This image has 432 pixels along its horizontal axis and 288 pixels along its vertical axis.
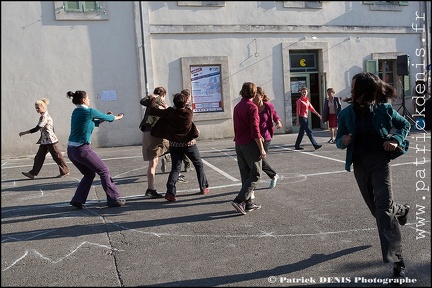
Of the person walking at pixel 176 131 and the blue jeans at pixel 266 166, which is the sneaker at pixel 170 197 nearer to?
the person walking at pixel 176 131

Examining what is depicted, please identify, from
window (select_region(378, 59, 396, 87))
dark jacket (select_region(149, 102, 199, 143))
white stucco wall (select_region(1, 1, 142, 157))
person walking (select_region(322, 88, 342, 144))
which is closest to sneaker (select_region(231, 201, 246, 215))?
dark jacket (select_region(149, 102, 199, 143))

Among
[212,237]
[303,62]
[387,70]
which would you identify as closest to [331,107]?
[303,62]

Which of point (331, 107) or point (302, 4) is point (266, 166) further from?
point (302, 4)

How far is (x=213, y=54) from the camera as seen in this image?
15117 mm

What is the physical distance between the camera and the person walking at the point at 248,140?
5.48 meters

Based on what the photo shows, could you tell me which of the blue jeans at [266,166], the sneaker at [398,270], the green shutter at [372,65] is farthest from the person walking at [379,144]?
the green shutter at [372,65]

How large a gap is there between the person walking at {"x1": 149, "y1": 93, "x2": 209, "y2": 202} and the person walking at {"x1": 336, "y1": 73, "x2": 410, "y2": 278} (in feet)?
9.48

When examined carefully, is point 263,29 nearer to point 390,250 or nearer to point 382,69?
point 382,69

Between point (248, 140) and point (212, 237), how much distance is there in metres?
1.45

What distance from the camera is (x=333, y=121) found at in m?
12.2

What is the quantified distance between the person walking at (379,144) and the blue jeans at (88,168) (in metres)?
3.50

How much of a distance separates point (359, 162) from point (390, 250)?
80 centimetres

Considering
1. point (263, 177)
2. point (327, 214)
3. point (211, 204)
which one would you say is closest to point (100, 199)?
point (211, 204)

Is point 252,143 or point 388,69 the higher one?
point 388,69
